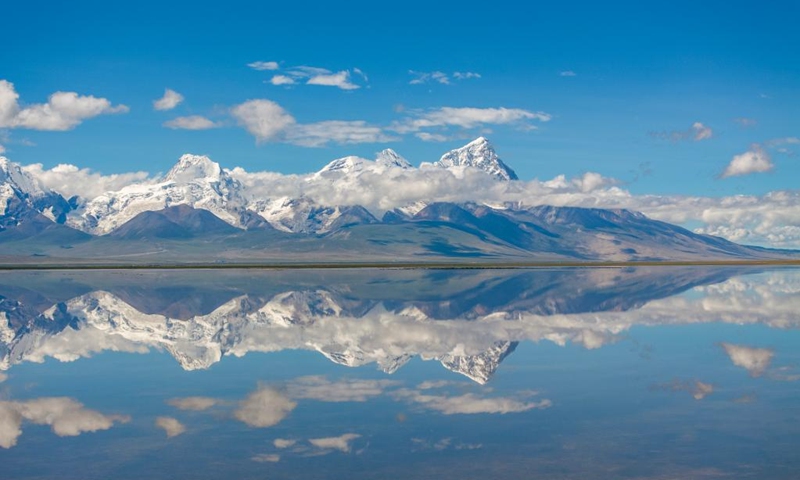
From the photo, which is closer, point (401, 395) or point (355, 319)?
point (401, 395)

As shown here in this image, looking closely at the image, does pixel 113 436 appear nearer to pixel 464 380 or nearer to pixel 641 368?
pixel 464 380

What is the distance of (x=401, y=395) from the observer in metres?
36.8

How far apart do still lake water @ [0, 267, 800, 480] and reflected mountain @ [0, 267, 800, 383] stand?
0.42m

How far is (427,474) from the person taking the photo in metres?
24.5

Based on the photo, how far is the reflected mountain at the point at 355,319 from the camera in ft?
175

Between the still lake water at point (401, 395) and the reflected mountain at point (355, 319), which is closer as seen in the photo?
the still lake water at point (401, 395)

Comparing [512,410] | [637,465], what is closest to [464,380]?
[512,410]

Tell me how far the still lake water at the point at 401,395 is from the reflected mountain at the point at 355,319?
0.42 metres

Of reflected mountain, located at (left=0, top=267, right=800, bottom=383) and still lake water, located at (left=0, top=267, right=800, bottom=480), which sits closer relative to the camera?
still lake water, located at (left=0, top=267, right=800, bottom=480)

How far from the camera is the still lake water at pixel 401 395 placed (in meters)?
25.9

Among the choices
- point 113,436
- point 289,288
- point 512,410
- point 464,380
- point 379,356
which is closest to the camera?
point 113,436

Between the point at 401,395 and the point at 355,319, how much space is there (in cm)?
3676

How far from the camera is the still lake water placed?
85.0ft

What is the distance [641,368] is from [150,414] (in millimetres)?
24607
